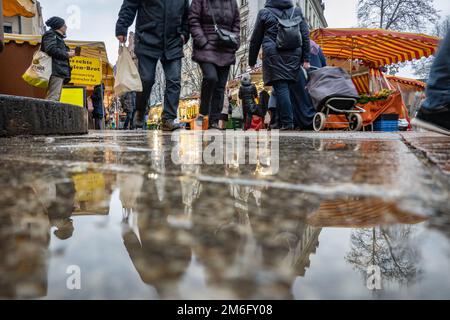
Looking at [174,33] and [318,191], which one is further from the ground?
[174,33]

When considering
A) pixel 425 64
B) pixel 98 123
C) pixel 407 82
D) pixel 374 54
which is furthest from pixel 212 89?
pixel 425 64

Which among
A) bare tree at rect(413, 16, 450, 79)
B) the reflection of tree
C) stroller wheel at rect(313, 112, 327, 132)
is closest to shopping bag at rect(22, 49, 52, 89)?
stroller wheel at rect(313, 112, 327, 132)

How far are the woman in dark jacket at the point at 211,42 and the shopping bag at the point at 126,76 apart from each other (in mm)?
700

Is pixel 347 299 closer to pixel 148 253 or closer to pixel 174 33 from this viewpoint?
pixel 148 253

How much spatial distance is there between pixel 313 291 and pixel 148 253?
0.43 ft

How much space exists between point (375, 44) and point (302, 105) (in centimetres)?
644

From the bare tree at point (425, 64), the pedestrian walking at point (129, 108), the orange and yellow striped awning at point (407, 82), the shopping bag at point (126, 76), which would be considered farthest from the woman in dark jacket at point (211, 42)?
the bare tree at point (425, 64)

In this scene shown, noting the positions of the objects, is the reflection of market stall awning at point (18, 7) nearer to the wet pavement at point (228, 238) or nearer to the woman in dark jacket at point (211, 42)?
the woman in dark jacket at point (211, 42)

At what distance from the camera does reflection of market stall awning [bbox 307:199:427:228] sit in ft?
1.36

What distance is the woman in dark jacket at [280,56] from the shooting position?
509 cm

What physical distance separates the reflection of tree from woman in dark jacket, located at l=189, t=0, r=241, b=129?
4.35m

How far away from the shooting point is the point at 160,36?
4.48 metres
